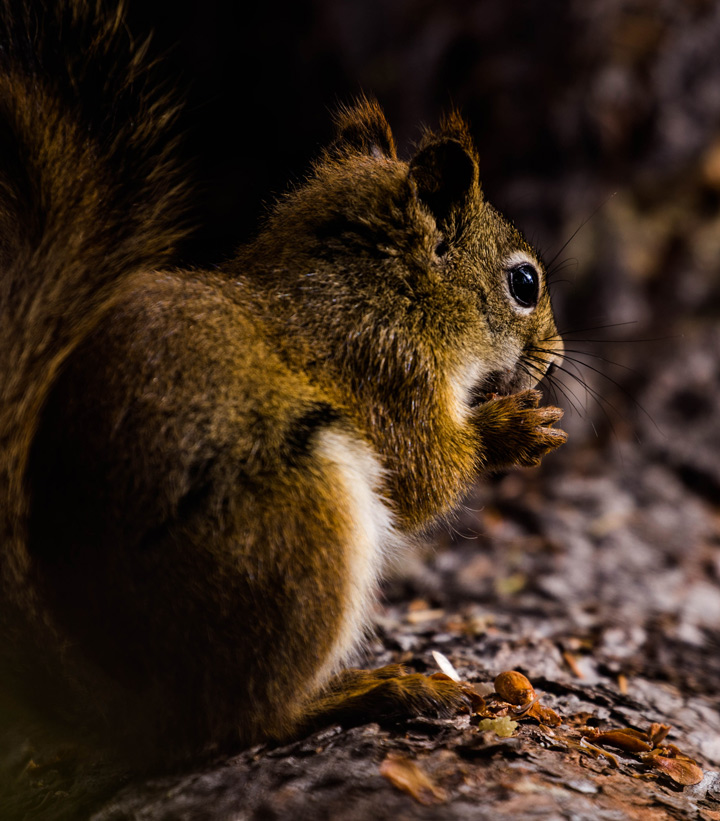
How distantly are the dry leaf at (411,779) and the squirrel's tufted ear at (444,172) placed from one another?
1179mm

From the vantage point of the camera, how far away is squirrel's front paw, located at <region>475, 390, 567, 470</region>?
6.05 ft

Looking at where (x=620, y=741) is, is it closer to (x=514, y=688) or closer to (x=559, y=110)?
(x=514, y=688)

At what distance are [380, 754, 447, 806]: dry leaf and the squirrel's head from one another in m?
0.79

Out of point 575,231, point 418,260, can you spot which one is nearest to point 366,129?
point 418,260

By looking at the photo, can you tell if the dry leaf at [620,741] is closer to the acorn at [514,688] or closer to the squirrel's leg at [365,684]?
the acorn at [514,688]

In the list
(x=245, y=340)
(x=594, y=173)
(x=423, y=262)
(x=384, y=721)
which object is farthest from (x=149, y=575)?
(x=594, y=173)

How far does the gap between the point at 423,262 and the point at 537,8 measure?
9.70ft

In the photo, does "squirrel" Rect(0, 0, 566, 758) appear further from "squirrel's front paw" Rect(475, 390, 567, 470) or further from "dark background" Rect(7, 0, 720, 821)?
"dark background" Rect(7, 0, 720, 821)

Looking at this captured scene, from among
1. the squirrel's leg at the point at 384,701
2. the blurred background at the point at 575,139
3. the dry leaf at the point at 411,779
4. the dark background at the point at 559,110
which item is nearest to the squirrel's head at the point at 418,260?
the squirrel's leg at the point at 384,701

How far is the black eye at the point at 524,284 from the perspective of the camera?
196 cm

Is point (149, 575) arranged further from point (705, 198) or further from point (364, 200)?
point (705, 198)

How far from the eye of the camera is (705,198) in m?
4.10

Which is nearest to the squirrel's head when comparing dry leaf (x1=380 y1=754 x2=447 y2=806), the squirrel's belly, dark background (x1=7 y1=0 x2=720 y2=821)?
Result: the squirrel's belly

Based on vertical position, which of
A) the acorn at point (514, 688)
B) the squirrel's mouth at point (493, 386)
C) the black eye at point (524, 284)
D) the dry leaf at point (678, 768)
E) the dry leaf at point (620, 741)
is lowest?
the dry leaf at point (678, 768)
